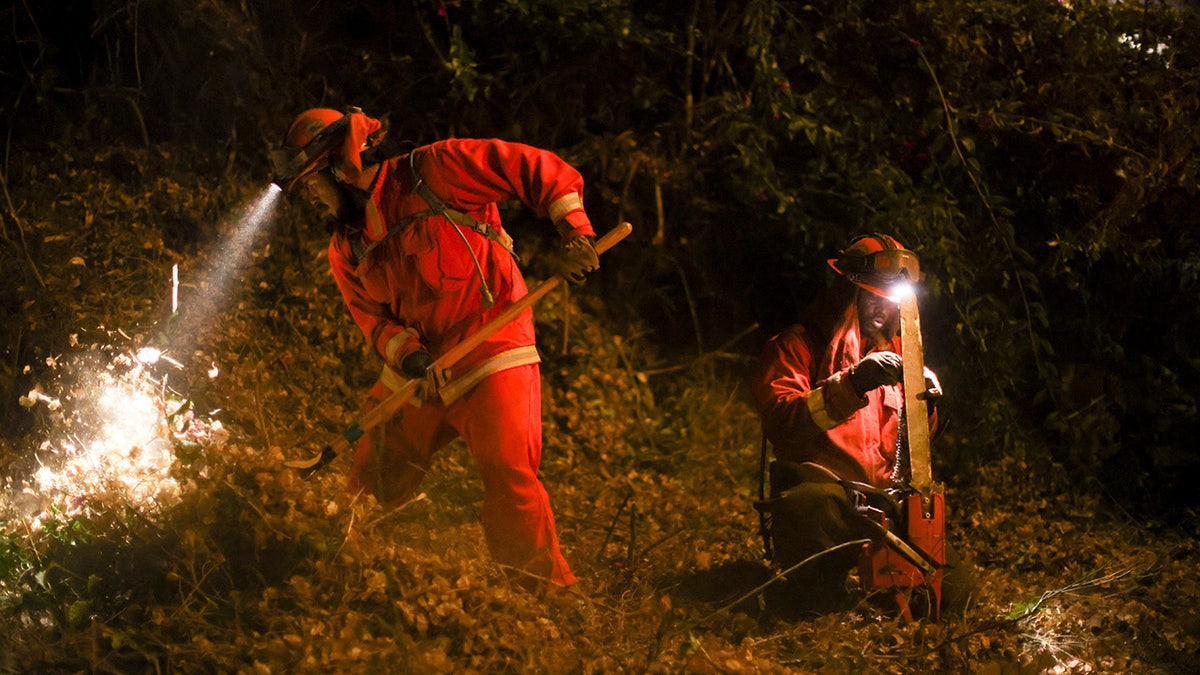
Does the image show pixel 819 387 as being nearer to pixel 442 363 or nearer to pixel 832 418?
pixel 832 418

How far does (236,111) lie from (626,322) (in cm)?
274

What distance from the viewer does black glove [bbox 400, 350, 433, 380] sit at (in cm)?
379

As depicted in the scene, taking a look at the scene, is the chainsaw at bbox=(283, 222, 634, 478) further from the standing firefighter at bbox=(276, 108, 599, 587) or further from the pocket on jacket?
the pocket on jacket

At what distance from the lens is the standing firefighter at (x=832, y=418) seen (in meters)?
3.98

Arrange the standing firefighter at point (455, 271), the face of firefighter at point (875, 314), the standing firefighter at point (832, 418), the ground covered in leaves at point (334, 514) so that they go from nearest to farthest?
the ground covered in leaves at point (334, 514)
the standing firefighter at point (455, 271)
the standing firefighter at point (832, 418)
the face of firefighter at point (875, 314)

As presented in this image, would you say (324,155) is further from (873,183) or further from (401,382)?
(873,183)

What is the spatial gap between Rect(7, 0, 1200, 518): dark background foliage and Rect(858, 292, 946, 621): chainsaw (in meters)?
1.96

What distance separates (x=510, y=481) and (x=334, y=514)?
0.66m

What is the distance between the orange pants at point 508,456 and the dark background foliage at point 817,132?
8.22ft

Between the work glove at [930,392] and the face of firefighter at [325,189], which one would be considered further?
the work glove at [930,392]

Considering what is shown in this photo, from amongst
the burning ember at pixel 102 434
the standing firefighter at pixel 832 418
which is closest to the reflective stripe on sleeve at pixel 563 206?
the standing firefighter at pixel 832 418

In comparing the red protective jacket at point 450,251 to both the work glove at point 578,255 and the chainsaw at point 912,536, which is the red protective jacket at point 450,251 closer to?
the work glove at point 578,255

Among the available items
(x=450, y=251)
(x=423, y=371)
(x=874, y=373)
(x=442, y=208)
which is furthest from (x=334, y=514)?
(x=874, y=373)

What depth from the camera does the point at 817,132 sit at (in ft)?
19.1
